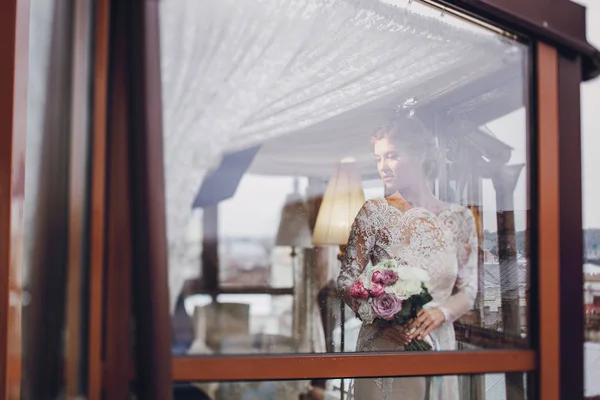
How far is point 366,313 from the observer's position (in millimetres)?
1352

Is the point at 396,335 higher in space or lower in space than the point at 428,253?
lower

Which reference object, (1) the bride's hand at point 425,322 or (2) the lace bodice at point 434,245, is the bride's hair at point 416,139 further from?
(1) the bride's hand at point 425,322

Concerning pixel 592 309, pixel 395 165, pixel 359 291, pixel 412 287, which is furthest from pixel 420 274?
pixel 592 309

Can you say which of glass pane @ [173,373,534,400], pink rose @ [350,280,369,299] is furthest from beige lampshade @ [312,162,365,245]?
glass pane @ [173,373,534,400]

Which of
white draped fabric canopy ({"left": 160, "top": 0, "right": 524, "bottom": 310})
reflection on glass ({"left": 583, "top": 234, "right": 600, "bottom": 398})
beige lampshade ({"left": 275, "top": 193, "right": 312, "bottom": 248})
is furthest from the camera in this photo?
beige lampshade ({"left": 275, "top": 193, "right": 312, "bottom": 248})

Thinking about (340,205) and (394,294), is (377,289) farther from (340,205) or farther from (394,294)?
(340,205)

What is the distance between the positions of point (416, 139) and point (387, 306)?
41 centimetres

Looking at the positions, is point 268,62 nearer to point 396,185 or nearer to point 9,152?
point 396,185

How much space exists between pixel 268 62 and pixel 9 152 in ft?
1.97

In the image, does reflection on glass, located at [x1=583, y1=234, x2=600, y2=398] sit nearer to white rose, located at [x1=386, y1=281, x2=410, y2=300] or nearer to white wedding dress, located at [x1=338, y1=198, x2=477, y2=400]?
white wedding dress, located at [x1=338, y1=198, x2=477, y2=400]

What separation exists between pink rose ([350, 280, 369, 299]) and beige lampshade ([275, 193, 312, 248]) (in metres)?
0.41

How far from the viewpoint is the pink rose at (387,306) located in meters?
1.34

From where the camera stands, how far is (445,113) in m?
1.38

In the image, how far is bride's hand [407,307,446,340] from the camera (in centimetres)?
134
